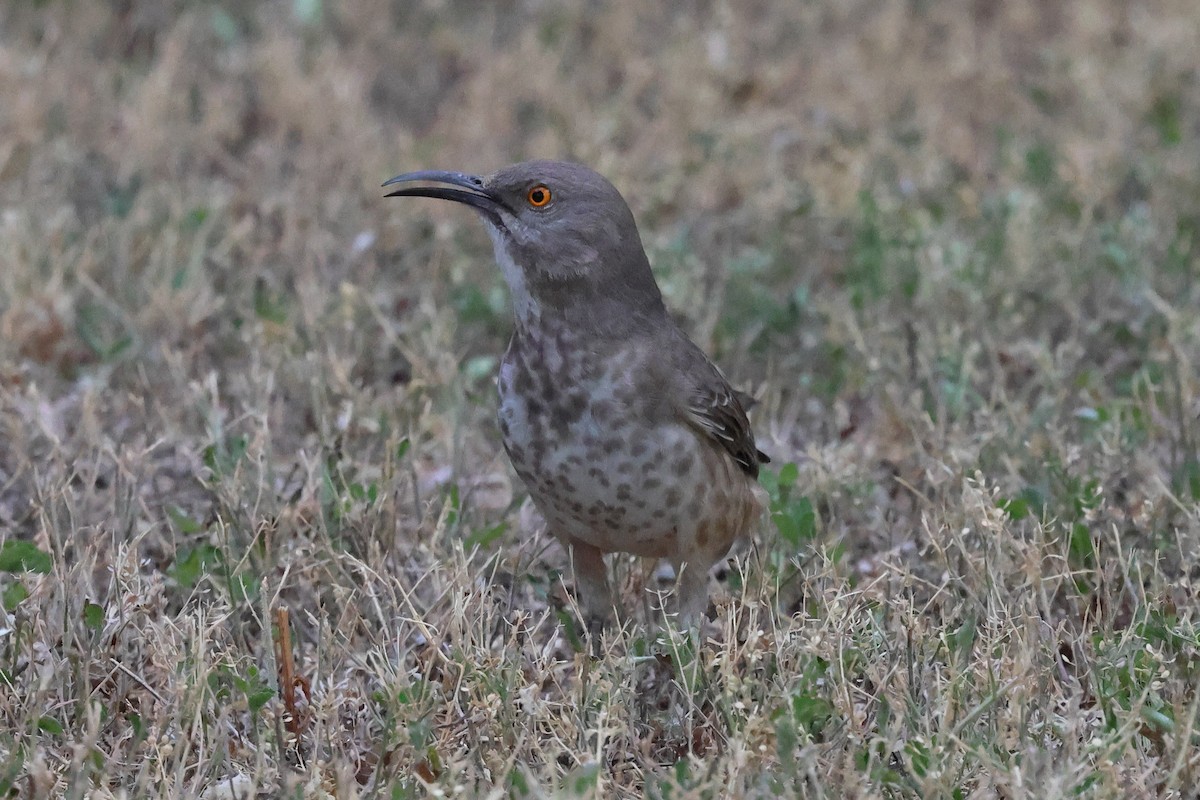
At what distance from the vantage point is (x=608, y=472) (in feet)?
14.1

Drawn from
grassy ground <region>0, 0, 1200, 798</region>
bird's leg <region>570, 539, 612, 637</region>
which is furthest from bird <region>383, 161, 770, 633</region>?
grassy ground <region>0, 0, 1200, 798</region>

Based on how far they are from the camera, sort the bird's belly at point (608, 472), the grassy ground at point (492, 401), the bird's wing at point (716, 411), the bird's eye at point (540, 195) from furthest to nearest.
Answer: the bird's eye at point (540, 195)
the bird's wing at point (716, 411)
the bird's belly at point (608, 472)
the grassy ground at point (492, 401)

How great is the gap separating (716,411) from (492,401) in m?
1.65

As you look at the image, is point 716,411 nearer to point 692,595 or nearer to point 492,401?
point 692,595

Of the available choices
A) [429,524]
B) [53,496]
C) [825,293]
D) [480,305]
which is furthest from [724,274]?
[53,496]

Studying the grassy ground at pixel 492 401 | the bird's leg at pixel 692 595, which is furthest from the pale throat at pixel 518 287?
the bird's leg at pixel 692 595

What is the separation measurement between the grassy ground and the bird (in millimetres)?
216

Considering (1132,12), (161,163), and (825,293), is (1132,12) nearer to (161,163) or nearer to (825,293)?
(825,293)

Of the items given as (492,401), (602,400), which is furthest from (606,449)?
(492,401)

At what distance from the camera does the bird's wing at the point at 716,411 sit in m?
4.53

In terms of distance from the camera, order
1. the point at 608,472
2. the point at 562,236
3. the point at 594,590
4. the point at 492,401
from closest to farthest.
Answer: the point at 608,472
the point at 562,236
the point at 594,590
the point at 492,401

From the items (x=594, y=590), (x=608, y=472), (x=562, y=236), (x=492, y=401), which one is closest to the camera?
(x=608, y=472)

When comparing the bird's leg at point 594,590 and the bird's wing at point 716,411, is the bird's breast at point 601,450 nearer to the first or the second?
the bird's wing at point 716,411

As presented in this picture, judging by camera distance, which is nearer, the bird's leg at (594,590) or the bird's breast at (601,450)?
the bird's breast at (601,450)
